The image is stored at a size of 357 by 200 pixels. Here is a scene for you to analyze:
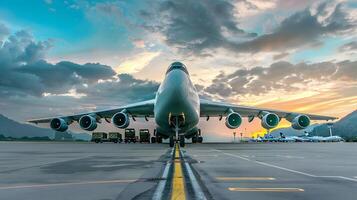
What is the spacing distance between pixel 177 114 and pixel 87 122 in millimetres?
15514

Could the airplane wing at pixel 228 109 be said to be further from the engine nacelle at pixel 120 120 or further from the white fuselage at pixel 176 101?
the white fuselage at pixel 176 101

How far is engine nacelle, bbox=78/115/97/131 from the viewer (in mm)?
39344

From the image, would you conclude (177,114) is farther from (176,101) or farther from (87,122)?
(87,122)

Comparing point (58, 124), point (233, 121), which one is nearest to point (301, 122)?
point (233, 121)

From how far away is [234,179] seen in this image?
8.27 m

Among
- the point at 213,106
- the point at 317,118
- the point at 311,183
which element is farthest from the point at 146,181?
the point at 317,118

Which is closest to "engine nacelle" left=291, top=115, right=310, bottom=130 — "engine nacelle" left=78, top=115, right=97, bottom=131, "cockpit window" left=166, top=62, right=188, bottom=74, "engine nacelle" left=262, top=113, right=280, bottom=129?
"engine nacelle" left=262, top=113, right=280, bottom=129

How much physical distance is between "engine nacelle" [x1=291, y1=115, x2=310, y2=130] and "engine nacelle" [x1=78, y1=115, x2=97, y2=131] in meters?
21.3

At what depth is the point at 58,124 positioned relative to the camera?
41594 mm

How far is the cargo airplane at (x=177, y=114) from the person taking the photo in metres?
26.7

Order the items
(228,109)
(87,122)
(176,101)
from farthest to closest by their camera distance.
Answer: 1. (228,109)
2. (87,122)
3. (176,101)

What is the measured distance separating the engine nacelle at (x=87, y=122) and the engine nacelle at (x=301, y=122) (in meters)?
21.3

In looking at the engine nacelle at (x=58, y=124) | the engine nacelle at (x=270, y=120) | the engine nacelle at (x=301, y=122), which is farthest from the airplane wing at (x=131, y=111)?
the engine nacelle at (x=301, y=122)

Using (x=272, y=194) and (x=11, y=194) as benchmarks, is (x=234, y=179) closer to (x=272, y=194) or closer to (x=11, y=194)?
(x=272, y=194)
